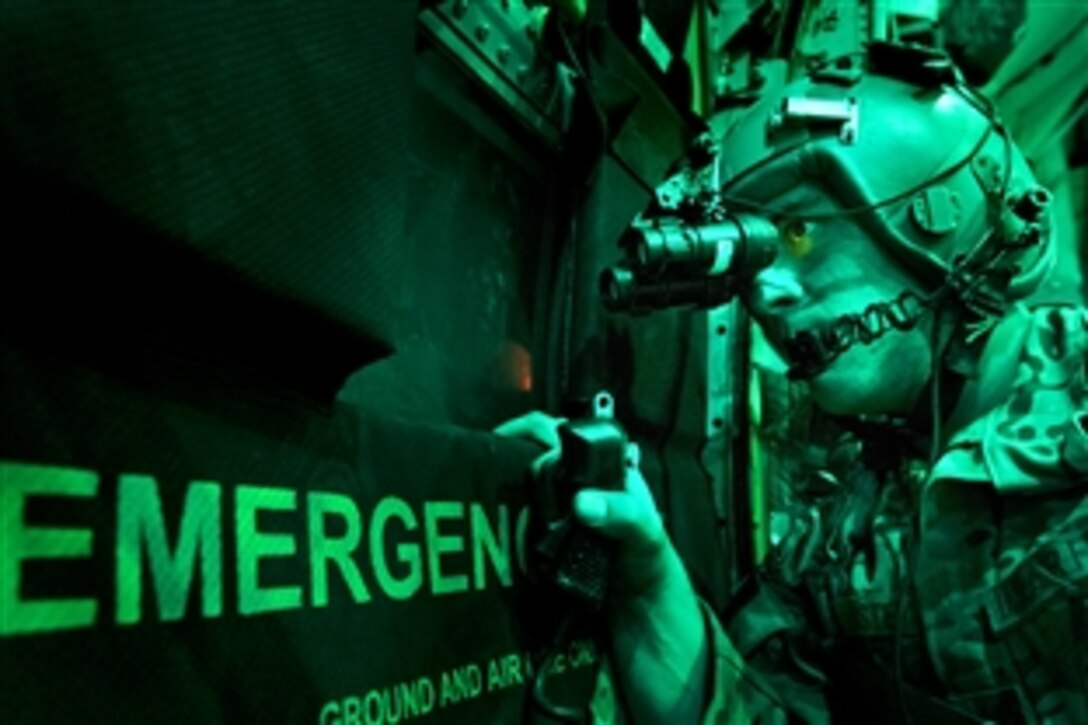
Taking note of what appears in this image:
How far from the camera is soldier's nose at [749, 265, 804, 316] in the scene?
1.45 meters

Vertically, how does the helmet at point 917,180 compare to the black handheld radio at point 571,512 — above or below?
above

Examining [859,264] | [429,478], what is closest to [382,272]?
[429,478]

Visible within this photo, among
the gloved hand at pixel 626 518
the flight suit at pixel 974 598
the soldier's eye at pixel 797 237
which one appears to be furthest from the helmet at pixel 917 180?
the gloved hand at pixel 626 518

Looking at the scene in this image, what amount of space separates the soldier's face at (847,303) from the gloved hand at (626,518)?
1.62 ft

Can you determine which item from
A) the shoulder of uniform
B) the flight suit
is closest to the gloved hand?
the flight suit

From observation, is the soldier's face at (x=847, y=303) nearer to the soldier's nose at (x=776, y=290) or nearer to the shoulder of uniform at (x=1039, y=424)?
the soldier's nose at (x=776, y=290)

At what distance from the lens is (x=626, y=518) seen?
997 mm

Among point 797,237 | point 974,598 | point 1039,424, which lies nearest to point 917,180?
point 797,237

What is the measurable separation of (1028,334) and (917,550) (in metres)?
0.42

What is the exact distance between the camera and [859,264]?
4.69 ft

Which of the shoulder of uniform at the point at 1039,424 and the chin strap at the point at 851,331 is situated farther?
the chin strap at the point at 851,331

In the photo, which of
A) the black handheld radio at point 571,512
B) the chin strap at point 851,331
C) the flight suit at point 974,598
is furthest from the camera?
the chin strap at point 851,331

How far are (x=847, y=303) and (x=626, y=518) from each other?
65cm

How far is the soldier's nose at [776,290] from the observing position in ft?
4.75
